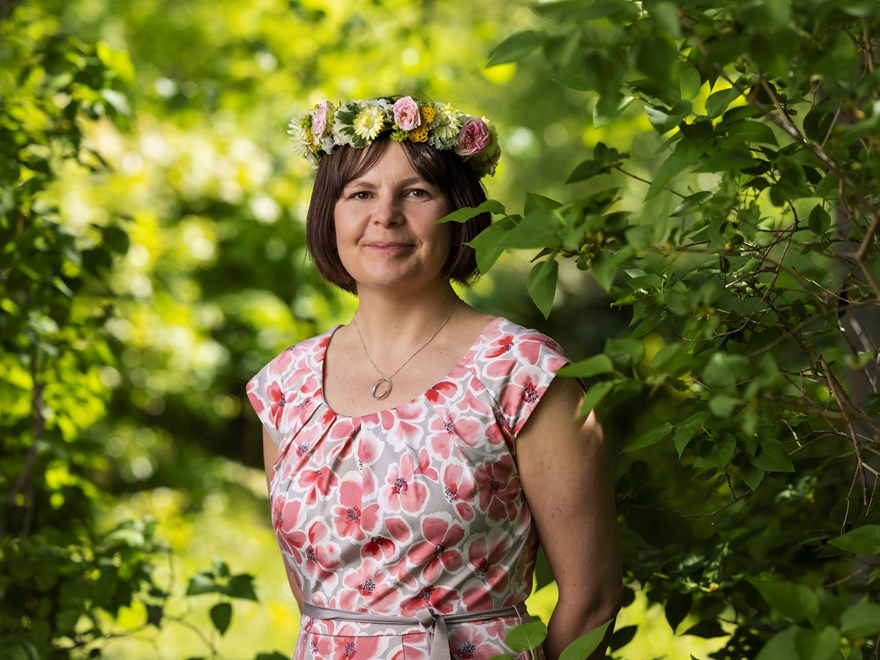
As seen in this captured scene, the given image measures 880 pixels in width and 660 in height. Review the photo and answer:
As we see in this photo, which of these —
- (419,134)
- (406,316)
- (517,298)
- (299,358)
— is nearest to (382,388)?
(406,316)

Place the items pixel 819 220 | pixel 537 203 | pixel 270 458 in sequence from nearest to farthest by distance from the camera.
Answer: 1. pixel 537 203
2. pixel 819 220
3. pixel 270 458

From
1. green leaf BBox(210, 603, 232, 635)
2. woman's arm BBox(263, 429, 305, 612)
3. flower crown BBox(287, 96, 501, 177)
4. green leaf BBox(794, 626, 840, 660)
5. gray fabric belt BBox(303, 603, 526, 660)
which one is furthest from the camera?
green leaf BBox(210, 603, 232, 635)

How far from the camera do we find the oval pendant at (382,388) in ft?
6.16

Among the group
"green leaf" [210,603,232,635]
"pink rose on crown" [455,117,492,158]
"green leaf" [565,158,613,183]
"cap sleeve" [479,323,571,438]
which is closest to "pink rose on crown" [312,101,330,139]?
"pink rose on crown" [455,117,492,158]

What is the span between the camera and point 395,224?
185 cm

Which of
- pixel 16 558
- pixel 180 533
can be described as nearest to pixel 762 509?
pixel 16 558

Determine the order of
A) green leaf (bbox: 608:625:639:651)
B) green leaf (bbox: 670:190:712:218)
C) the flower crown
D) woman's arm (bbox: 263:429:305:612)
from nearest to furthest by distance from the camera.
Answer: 1. green leaf (bbox: 670:190:712:218)
2. the flower crown
3. green leaf (bbox: 608:625:639:651)
4. woman's arm (bbox: 263:429:305:612)

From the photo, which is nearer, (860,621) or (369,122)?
(860,621)

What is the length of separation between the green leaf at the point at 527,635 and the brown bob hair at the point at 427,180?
0.76 meters

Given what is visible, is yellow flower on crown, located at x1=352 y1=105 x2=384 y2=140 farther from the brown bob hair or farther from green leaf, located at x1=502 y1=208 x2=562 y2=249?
green leaf, located at x1=502 y1=208 x2=562 y2=249

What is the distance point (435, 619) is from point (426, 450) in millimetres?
279

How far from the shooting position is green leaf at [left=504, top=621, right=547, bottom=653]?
1.35 m

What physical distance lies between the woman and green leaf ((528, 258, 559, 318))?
1.35 ft

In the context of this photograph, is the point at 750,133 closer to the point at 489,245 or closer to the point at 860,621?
the point at 489,245
